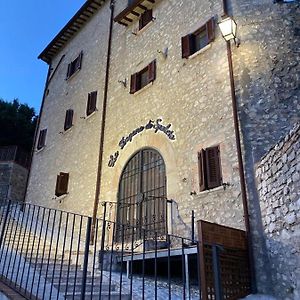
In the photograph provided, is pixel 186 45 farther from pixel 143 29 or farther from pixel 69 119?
pixel 69 119

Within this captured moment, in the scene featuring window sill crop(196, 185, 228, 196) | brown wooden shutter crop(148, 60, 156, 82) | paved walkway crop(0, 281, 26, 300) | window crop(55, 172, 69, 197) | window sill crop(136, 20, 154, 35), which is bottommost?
paved walkway crop(0, 281, 26, 300)

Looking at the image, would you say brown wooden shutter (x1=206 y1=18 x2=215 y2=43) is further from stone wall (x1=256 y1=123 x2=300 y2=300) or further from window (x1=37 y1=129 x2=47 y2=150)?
window (x1=37 y1=129 x2=47 y2=150)

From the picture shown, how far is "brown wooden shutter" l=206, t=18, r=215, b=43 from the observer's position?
8.59m

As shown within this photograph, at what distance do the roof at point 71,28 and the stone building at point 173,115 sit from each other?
818mm

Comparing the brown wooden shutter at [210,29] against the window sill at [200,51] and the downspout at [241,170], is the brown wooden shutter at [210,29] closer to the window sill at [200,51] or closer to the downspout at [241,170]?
the window sill at [200,51]

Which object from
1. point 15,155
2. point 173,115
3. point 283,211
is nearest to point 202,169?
point 173,115

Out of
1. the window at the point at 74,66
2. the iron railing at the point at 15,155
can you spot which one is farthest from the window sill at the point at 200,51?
the iron railing at the point at 15,155

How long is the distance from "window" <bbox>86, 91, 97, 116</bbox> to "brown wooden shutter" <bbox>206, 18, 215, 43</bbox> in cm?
502

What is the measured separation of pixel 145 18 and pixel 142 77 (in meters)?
2.33

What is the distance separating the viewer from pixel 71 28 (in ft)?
51.0

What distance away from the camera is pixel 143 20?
459 inches

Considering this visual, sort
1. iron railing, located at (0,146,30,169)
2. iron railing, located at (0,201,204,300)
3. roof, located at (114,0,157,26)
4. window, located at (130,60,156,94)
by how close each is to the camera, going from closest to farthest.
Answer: iron railing, located at (0,201,204,300) < window, located at (130,60,156,94) < roof, located at (114,0,157,26) < iron railing, located at (0,146,30,169)

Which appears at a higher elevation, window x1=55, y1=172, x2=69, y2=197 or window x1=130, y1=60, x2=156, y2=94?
window x1=130, y1=60, x2=156, y2=94

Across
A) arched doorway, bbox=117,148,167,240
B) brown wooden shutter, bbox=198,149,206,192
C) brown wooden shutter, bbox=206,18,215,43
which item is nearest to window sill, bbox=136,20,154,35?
brown wooden shutter, bbox=206,18,215,43
